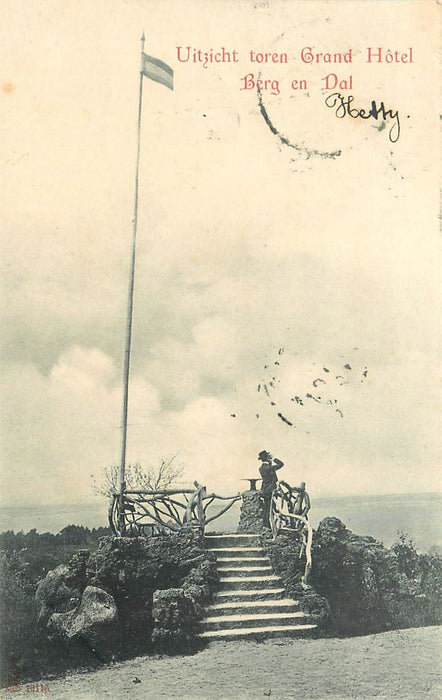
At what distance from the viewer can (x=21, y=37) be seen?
10.4 metres

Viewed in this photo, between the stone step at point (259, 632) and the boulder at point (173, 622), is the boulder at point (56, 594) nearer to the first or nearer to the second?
the boulder at point (173, 622)

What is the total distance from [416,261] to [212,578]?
6.45 m

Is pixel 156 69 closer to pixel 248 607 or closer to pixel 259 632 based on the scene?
pixel 248 607

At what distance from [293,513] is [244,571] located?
1.80 meters

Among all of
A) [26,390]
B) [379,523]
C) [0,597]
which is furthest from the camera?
[379,523]

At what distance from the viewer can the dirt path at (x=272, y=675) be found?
8359 millimetres

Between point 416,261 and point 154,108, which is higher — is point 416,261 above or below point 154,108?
below

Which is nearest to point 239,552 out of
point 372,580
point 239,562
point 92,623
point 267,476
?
point 239,562

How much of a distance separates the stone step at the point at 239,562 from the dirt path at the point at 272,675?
7.02 ft

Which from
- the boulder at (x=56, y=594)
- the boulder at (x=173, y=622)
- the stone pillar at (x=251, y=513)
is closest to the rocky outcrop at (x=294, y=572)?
the stone pillar at (x=251, y=513)

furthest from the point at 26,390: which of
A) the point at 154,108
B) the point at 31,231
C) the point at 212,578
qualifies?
the point at 154,108

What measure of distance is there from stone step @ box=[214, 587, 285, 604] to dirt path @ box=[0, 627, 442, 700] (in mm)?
1163

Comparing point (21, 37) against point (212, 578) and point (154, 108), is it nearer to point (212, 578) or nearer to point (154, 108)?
point (154, 108)
